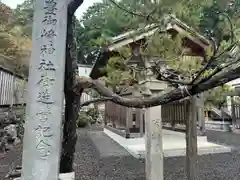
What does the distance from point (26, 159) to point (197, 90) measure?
1.60 m

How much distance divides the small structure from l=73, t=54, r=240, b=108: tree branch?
0.23 meters

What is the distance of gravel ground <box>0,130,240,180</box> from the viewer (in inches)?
176

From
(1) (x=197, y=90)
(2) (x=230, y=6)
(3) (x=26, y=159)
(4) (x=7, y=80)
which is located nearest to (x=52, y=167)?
(3) (x=26, y=159)

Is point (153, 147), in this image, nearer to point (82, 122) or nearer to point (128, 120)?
point (128, 120)

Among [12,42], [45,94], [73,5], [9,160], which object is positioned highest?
[12,42]

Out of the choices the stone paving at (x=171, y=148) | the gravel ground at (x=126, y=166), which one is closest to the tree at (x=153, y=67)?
the gravel ground at (x=126, y=166)

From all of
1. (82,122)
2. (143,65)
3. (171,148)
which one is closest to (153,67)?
(143,65)

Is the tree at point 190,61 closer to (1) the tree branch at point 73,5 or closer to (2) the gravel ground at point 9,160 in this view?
(1) the tree branch at point 73,5

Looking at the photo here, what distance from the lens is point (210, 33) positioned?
2217mm

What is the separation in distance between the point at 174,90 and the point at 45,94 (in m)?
1.18

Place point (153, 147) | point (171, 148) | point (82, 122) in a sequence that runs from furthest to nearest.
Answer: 1. point (82, 122)
2. point (171, 148)
3. point (153, 147)

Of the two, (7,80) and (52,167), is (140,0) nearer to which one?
(52,167)

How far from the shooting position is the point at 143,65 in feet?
10.1

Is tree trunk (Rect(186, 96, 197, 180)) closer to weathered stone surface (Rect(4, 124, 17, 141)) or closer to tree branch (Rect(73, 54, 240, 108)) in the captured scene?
tree branch (Rect(73, 54, 240, 108))
